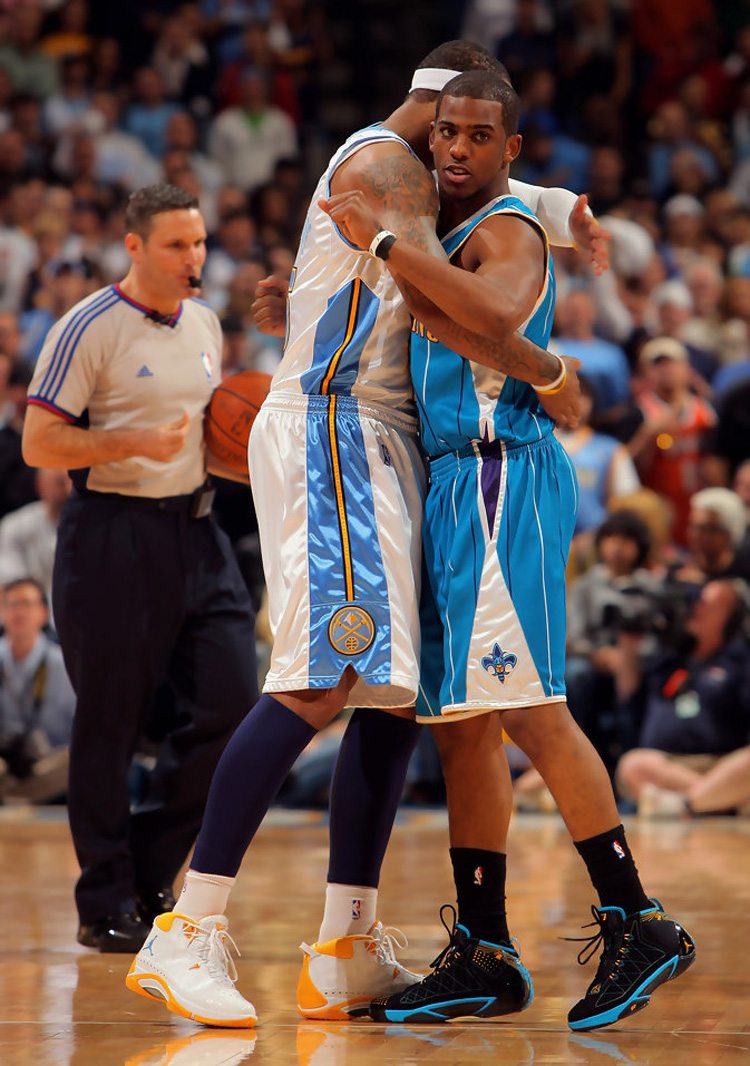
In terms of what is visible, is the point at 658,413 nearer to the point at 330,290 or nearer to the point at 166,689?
the point at 166,689

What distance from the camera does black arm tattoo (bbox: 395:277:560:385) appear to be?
3604mm

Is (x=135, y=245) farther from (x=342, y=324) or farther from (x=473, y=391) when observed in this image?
(x=473, y=391)

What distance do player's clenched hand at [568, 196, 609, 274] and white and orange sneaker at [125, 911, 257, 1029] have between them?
1.79 m

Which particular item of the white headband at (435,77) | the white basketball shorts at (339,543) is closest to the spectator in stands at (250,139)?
the white headband at (435,77)

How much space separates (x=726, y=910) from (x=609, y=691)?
326 centimetres

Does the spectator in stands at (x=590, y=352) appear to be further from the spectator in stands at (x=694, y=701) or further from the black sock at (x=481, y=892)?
the black sock at (x=481, y=892)

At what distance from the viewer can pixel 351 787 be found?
13.0ft

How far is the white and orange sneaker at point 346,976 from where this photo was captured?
3.83 meters

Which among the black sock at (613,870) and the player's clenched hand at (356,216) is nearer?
the player's clenched hand at (356,216)

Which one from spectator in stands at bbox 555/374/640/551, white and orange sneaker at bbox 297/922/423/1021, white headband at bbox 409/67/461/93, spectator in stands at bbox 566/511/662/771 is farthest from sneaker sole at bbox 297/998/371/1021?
spectator in stands at bbox 555/374/640/551

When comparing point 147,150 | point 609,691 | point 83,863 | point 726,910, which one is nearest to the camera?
point 83,863

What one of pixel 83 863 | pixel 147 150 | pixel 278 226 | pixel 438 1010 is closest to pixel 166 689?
pixel 83 863

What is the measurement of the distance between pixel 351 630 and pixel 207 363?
1540 mm

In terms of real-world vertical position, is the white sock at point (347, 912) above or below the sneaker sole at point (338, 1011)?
above
